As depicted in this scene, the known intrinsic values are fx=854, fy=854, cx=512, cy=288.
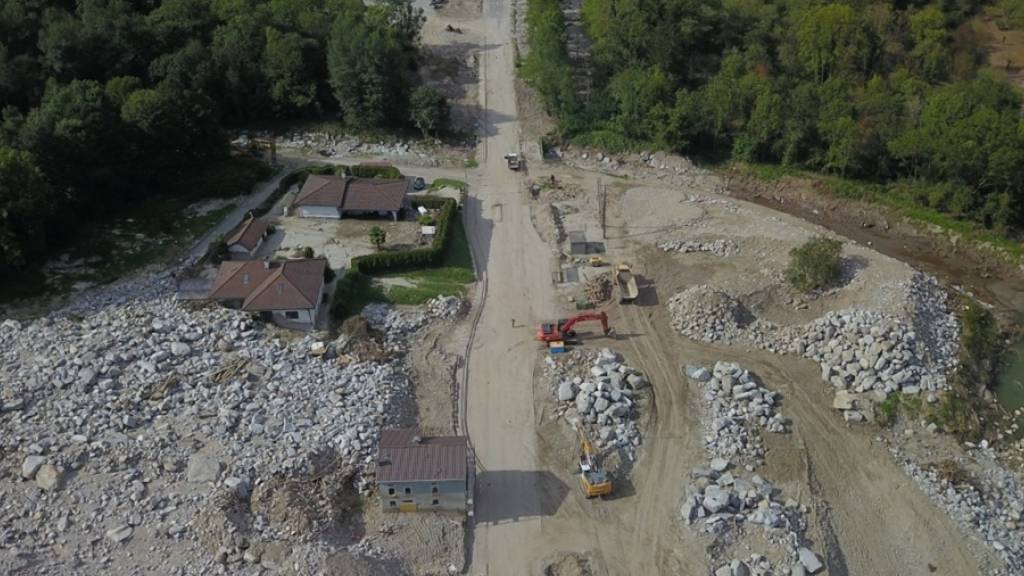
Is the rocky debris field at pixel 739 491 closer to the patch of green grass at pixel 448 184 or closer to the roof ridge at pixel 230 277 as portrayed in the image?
the patch of green grass at pixel 448 184

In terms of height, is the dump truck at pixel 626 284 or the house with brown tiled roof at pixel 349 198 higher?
the house with brown tiled roof at pixel 349 198

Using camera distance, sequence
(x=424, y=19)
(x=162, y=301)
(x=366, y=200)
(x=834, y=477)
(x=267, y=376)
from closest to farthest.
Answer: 1. (x=834, y=477)
2. (x=267, y=376)
3. (x=162, y=301)
4. (x=366, y=200)
5. (x=424, y=19)

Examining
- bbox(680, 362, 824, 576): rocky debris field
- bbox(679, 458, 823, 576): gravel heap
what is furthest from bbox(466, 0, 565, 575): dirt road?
bbox(680, 362, 824, 576): rocky debris field

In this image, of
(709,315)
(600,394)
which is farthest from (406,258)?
(709,315)

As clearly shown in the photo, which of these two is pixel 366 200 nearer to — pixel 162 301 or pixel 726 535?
pixel 162 301

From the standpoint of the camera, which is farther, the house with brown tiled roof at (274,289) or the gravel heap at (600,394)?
the house with brown tiled roof at (274,289)

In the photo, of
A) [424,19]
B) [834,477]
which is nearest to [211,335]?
[834,477]

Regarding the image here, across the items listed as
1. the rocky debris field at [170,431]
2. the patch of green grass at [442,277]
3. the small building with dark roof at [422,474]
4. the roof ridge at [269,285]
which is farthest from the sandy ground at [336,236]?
the small building with dark roof at [422,474]
